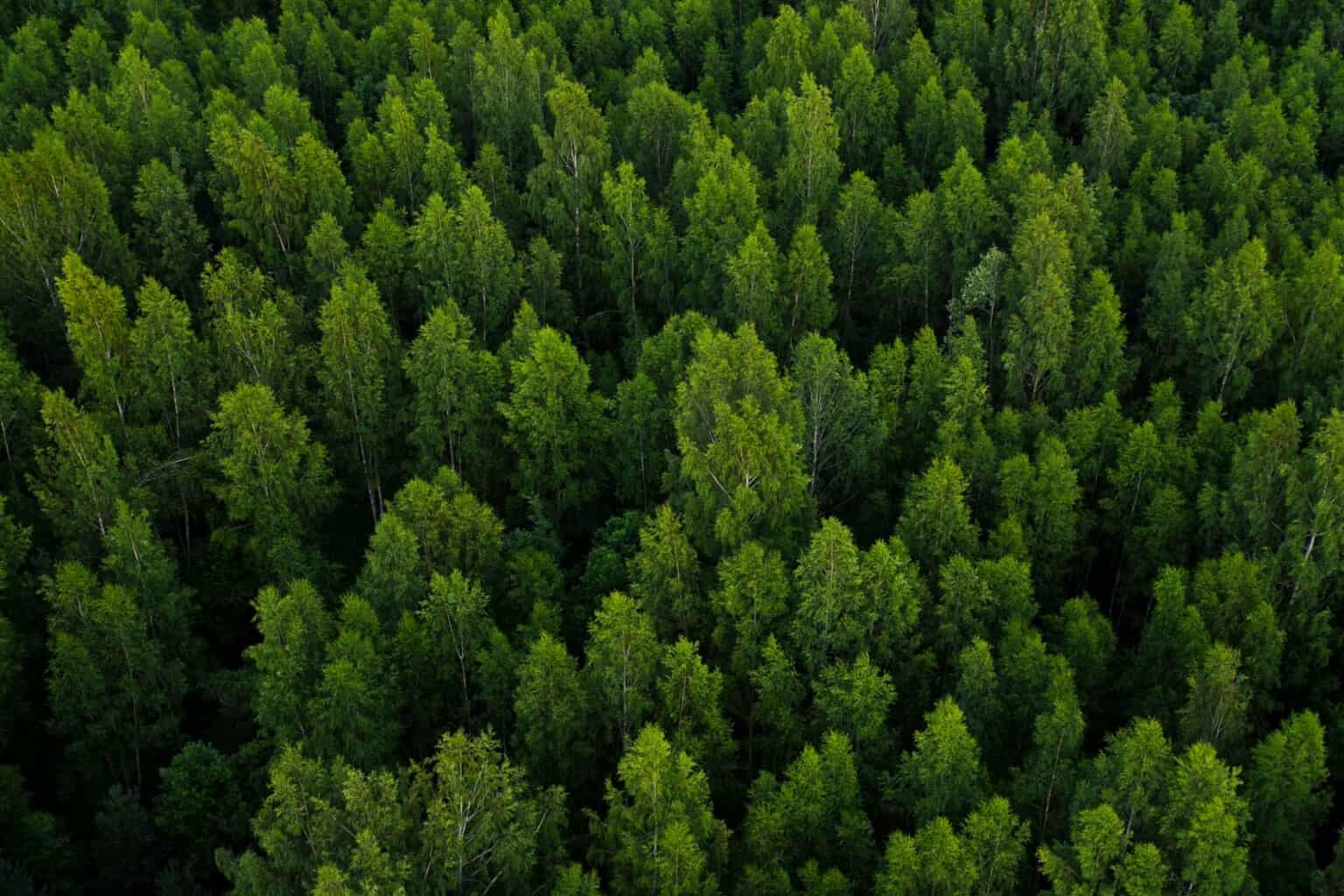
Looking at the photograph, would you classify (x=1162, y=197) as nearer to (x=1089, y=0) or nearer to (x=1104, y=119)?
(x=1104, y=119)

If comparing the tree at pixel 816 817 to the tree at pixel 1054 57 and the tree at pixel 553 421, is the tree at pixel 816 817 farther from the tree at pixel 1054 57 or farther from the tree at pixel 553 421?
the tree at pixel 1054 57

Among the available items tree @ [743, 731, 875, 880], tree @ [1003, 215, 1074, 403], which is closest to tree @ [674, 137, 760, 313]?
tree @ [1003, 215, 1074, 403]

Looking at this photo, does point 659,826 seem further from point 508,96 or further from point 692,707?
point 508,96

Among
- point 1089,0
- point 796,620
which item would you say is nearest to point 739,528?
point 796,620

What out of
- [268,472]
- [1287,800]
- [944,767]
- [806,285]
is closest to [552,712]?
[944,767]

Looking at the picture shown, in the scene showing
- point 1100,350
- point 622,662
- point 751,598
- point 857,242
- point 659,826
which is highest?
point 857,242

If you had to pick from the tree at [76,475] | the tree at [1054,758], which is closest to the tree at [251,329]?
the tree at [76,475]
